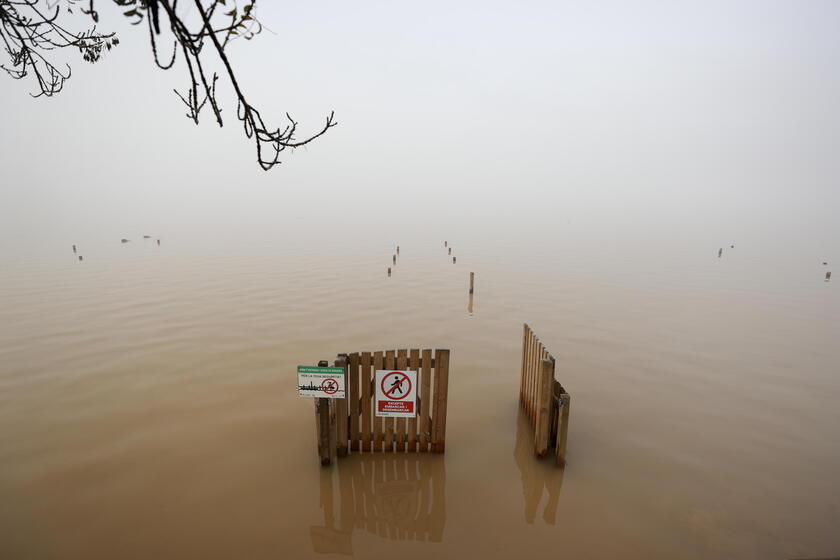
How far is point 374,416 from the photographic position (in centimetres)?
596

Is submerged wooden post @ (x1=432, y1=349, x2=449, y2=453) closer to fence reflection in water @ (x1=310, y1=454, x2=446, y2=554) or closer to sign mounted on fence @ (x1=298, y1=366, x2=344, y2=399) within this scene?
fence reflection in water @ (x1=310, y1=454, x2=446, y2=554)

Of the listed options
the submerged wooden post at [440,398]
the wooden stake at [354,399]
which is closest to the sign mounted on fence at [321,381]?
the wooden stake at [354,399]

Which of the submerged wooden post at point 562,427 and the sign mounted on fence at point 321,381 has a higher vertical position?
the sign mounted on fence at point 321,381

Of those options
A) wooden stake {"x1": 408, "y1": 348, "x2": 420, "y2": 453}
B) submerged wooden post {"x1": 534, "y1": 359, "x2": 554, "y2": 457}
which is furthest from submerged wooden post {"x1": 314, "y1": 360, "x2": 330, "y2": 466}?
submerged wooden post {"x1": 534, "y1": 359, "x2": 554, "y2": 457}

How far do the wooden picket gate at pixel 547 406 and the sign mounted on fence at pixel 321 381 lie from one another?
2.92 metres

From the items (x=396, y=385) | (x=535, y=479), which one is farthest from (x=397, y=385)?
(x=535, y=479)

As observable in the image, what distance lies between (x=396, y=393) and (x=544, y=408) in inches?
86.5

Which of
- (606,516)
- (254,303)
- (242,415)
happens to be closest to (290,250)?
(254,303)

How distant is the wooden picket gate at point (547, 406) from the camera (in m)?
5.76

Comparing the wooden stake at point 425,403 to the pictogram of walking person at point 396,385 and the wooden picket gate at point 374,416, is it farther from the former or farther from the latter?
the pictogram of walking person at point 396,385

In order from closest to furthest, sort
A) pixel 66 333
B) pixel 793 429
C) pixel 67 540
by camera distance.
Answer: pixel 67 540 → pixel 793 429 → pixel 66 333

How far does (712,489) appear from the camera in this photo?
5707mm

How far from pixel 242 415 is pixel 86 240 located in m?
42.3

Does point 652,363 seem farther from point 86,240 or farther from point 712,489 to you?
point 86,240
